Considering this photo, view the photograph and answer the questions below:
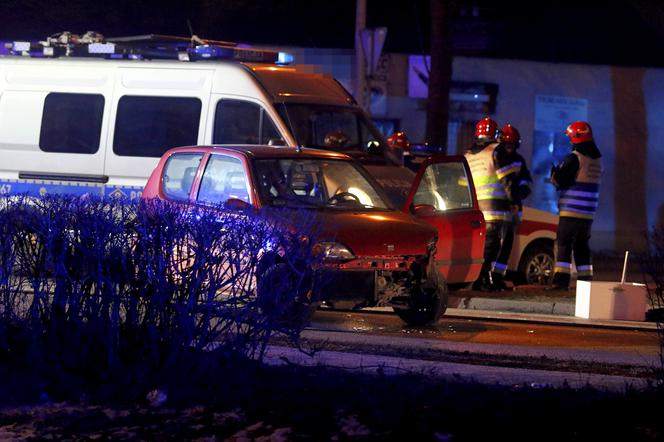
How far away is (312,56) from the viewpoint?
72.6 feet

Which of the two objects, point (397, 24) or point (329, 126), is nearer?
point (329, 126)

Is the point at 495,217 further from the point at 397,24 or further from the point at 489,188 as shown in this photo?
the point at 397,24

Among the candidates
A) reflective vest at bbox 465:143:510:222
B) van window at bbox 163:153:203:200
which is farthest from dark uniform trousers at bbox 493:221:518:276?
van window at bbox 163:153:203:200

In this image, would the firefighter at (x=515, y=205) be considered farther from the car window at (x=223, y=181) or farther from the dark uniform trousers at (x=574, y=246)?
the car window at (x=223, y=181)

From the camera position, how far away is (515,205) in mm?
14180

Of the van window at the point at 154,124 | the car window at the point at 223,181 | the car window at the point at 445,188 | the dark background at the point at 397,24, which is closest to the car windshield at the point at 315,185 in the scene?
the car window at the point at 223,181

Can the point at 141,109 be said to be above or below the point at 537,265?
above

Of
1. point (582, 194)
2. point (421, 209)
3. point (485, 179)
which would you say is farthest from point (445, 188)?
point (582, 194)

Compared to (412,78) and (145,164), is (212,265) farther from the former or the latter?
(412,78)

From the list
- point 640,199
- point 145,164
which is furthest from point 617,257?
point 145,164

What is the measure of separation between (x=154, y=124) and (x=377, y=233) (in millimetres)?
5040

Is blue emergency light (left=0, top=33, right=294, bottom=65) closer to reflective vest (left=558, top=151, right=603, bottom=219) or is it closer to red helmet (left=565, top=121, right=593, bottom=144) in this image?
red helmet (left=565, top=121, right=593, bottom=144)

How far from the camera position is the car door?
11.7 metres

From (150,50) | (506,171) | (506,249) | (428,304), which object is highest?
(150,50)
